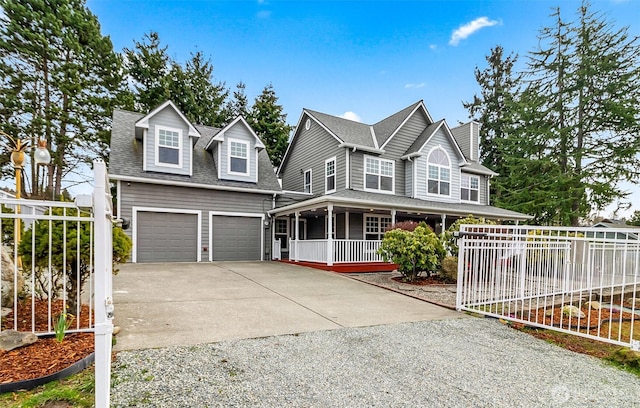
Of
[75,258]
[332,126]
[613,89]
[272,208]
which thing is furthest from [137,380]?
[613,89]

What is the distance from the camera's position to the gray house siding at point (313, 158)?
15.0 meters

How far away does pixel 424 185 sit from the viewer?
1609cm

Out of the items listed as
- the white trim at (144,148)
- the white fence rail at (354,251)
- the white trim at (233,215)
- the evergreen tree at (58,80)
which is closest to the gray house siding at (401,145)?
the white fence rail at (354,251)

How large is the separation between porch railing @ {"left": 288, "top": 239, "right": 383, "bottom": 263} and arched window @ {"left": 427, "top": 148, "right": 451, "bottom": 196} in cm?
543

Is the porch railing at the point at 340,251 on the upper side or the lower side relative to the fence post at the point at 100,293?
lower

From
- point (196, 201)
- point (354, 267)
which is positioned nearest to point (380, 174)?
point (354, 267)

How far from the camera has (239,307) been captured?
5.82 m

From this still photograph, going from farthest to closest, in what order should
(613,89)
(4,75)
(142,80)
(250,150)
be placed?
(142,80) < (613,89) < (4,75) < (250,150)

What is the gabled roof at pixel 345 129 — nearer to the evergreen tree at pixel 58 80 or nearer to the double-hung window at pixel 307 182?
the double-hung window at pixel 307 182

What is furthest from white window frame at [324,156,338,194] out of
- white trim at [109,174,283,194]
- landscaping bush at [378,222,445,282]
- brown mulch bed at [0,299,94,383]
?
brown mulch bed at [0,299,94,383]

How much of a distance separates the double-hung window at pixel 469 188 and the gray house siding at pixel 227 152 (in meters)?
11.4

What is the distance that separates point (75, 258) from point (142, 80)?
989 inches

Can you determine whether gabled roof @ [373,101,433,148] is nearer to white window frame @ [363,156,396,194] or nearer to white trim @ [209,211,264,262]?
white window frame @ [363,156,396,194]

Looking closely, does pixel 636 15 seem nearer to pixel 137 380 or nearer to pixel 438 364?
pixel 438 364
